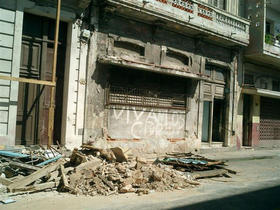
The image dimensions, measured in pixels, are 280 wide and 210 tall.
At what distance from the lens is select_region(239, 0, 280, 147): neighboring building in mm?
15375

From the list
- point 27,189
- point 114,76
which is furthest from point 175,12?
point 27,189

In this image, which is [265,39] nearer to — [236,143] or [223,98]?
[223,98]

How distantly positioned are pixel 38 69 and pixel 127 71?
325 cm

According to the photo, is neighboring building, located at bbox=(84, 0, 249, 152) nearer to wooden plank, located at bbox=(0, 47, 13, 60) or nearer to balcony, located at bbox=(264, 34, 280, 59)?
balcony, located at bbox=(264, 34, 280, 59)

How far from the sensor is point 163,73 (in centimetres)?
1141

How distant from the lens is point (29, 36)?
28.6 ft

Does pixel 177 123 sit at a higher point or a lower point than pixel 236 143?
higher

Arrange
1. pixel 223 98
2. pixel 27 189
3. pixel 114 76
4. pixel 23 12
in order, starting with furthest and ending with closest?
pixel 223 98 → pixel 114 76 → pixel 23 12 → pixel 27 189

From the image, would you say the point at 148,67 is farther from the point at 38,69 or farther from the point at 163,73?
the point at 38,69

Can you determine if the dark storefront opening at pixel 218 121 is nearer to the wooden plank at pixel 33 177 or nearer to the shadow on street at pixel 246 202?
the shadow on street at pixel 246 202

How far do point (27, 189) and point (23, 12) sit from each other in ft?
17.3

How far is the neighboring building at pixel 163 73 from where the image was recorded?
10.1 meters

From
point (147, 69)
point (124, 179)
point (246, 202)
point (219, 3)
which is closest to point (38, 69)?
point (147, 69)

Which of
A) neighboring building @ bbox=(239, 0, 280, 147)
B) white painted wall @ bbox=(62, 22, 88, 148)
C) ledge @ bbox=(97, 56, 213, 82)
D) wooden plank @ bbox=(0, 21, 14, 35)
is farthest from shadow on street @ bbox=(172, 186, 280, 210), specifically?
Result: neighboring building @ bbox=(239, 0, 280, 147)
